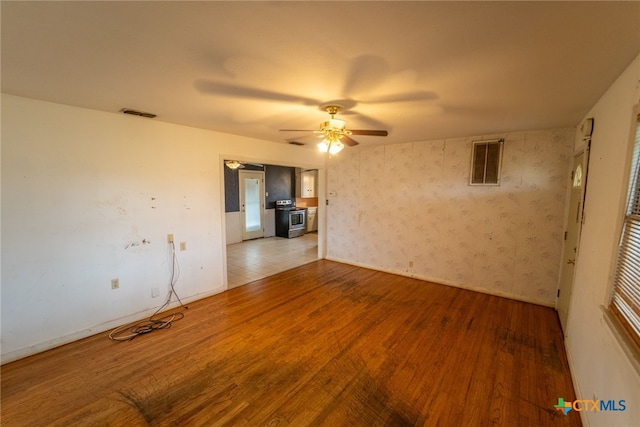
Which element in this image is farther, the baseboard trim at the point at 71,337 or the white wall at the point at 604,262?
the baseboard trim at the point at 71,337

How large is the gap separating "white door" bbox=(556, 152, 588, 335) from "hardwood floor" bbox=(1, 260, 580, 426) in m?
0.27

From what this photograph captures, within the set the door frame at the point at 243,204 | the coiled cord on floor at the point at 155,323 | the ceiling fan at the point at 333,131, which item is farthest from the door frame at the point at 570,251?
the door frame at the point at 243,204

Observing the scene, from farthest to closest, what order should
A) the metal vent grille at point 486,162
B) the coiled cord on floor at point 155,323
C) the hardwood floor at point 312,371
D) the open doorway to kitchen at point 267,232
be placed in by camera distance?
the open doorway to kitchen at point 267,232
the metal vent grille at point 486,162
the coiled cord on floor at point 155,323
the hardwood floor at point 312,371

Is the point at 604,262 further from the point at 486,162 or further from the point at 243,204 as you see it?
the point at 243,204

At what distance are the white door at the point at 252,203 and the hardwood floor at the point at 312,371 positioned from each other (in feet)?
14.3

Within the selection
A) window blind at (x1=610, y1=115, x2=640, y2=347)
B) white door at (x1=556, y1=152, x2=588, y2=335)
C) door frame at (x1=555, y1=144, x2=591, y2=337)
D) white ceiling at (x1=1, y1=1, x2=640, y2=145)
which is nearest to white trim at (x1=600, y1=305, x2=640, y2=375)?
window blind at (x1=610, y1=115, x2=640, y2=347)

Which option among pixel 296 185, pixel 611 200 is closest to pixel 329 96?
pixel 611 200

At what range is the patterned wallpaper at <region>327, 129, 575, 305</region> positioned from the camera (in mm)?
3361

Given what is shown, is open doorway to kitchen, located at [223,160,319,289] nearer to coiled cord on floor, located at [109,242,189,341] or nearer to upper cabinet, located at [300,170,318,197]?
upper cabinet, located at [300,170,318,197]

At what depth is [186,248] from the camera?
346cm

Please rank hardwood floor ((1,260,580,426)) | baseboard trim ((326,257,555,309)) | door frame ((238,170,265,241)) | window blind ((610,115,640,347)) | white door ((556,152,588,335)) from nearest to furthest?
window blind ((610,115,640,347))
hardwood floor ((1,260,580,426))
white door ((556,152,588,335))
baseboard trim ((326,257,555,309))
door frame ((238,170,265,241))

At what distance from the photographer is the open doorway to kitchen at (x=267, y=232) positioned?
16.7 ft

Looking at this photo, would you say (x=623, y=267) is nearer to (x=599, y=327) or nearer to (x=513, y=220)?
(x=599, y=327)

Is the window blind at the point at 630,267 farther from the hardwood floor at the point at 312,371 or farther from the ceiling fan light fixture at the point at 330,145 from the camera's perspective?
the ceiling fan light fixture at the point at 330,145
